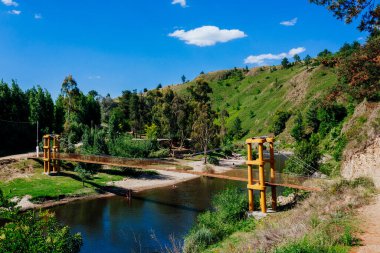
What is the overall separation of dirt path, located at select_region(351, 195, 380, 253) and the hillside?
46943mm

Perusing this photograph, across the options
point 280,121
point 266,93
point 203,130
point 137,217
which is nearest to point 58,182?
point 137,217

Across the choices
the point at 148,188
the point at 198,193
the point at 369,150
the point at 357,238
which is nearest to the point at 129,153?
the point at 148,188

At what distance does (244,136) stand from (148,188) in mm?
47284

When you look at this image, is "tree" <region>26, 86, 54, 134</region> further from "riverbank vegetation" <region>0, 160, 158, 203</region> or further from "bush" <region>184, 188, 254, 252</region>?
"bush" <region>184, 188, 254, 252</region>

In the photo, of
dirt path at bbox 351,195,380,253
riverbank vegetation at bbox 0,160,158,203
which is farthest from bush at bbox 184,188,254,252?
riverbank vegetation at bbox 0,160,158,203

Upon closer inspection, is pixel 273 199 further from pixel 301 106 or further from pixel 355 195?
pixel 301 106

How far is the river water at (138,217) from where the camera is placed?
1675 cm

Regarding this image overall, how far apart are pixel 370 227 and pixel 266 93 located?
3300 inches

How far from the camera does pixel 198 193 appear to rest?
1083 inches

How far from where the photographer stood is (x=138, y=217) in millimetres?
21078

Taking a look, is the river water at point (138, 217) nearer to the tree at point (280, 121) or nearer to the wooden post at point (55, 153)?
the wooden post at point (55, 153)

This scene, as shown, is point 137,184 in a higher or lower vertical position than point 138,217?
higher

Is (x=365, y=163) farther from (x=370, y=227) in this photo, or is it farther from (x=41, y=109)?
(x=41, y=109)

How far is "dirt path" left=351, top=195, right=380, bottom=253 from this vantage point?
718 centimetres
